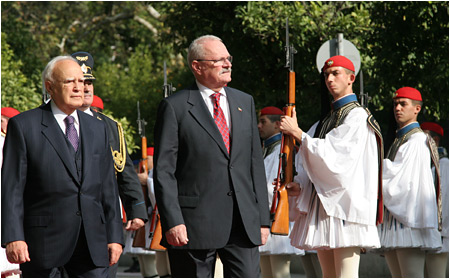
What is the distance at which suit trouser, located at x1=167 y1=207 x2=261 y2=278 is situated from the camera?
5.69 m

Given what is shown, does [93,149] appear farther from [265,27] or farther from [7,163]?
[265,27]

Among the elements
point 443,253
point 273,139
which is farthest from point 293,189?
point 443,253

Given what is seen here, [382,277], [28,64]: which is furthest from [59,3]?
[382,277]

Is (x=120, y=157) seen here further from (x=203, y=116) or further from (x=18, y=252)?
(x=18, y=252)

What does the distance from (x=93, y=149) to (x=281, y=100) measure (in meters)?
11.4

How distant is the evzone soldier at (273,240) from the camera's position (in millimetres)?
10898

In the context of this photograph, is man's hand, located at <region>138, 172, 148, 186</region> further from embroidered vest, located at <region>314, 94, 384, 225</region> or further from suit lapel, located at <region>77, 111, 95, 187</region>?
suit lapel, located at <region>77, 111, 95, 187</region>

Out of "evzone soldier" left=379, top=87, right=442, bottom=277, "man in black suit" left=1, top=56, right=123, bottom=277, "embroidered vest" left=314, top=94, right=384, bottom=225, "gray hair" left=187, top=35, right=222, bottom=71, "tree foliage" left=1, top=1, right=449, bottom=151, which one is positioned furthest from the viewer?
"tree foliage" left=1, top=1, right=449, bottom=151

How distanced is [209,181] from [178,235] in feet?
1.34

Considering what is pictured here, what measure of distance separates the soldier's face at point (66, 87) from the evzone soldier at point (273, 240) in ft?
17.7

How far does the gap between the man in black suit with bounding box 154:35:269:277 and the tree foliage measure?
4.38m

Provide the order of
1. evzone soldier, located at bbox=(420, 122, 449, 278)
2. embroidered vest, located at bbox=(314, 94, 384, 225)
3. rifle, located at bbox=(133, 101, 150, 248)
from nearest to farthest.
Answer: embroidered vest, located at bbox=(314, 94, 384, 225)
evzone soldier, located at bbox=(420, 122, 449, 278)
rifle, located at bbox=(133, 101, 150, 248)

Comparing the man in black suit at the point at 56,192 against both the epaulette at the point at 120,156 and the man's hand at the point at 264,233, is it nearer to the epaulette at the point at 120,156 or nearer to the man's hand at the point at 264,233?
the man's hand at the point at 264,233

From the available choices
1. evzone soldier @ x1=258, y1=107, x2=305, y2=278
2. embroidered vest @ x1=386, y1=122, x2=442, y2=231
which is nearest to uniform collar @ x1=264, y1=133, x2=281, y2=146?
evzone soldier @ x1=258, y1=107, x2=305, y2=278
